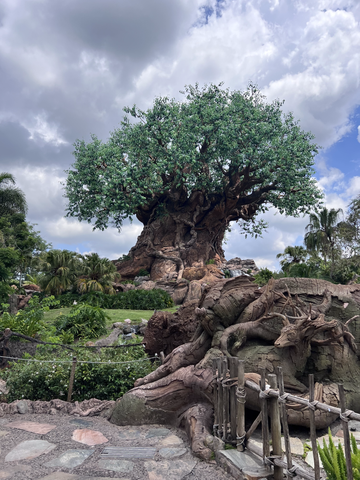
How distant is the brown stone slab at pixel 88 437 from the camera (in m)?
4.56

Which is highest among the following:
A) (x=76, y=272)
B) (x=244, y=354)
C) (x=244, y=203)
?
(x=244, y=203)

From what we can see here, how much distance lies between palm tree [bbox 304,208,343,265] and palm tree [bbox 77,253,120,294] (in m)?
19.3

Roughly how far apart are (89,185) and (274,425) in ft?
80.5

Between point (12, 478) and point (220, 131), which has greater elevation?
point (220, 131)

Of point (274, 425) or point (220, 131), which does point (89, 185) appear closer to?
point (220, 131)

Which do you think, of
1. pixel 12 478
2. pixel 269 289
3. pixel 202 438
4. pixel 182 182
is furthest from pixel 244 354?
pixel 182 182

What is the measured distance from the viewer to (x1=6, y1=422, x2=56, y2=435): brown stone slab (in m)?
4.93

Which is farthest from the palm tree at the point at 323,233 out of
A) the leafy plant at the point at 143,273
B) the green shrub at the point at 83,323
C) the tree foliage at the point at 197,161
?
the green shrub at the point at 83,323

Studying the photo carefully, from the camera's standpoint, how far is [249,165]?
85.0ft

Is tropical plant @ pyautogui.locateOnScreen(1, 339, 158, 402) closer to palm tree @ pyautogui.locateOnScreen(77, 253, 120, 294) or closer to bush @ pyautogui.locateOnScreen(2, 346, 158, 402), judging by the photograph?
bush @ pyautogui.locateOnScreen(2, 346, 158, 402)

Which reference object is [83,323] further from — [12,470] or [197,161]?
[197,161]

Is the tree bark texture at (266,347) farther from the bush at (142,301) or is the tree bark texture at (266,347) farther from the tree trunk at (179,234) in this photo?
the tree trunk at (179,234)

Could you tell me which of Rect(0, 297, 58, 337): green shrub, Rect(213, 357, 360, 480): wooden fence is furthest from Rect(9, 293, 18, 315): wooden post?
Rect(213, 357, 360, 480): wooden fence

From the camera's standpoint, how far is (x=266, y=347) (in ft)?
17.2
